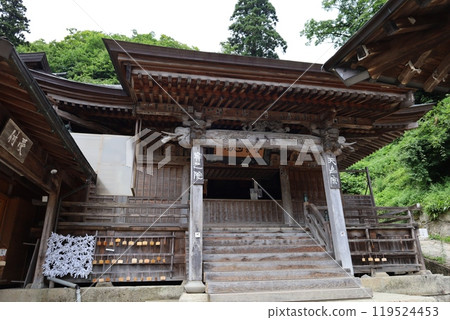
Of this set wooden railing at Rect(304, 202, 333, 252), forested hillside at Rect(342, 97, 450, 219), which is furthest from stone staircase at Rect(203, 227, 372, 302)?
forested hillside at Rect(342, 97, 450, 219)

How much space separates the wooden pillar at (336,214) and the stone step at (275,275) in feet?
1.35

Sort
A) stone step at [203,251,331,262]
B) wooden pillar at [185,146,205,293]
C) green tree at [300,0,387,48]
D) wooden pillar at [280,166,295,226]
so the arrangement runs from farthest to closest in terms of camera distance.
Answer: green tree at [300,0,387,48], wooden pillar at [280,166,295,226], stone step at [203,251,331,262], wooden pillar at [185,146,205,293]

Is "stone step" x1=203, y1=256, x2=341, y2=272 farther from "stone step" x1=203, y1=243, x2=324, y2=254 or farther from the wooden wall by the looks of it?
the wooden wall

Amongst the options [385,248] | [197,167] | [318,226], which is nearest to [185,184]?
[197,167]

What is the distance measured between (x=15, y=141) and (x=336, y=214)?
6.98m

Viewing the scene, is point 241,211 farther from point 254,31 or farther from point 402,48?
point 254,31

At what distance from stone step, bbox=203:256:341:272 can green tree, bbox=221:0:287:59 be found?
22.4 meters

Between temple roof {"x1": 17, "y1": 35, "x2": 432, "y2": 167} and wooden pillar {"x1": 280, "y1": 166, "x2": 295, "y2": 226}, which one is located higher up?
temple roof {"x1": 17, "y1": 35, "x2": 432, "y2": 167}

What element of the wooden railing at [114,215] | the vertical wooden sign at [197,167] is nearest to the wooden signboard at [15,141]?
the wooden railing at [114,215]

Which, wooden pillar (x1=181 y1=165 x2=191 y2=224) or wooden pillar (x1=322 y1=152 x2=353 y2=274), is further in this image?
wooden pillar (x1=181 y1=165 x2=191 y2=224)

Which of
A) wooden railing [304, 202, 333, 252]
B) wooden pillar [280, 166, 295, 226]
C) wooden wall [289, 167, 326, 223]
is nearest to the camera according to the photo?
wooden railing [304, 202, 333, 252]

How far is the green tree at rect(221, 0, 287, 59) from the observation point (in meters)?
26.8

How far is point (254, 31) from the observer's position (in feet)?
88.4

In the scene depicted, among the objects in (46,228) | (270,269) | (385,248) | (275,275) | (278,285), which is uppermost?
(46,228)
